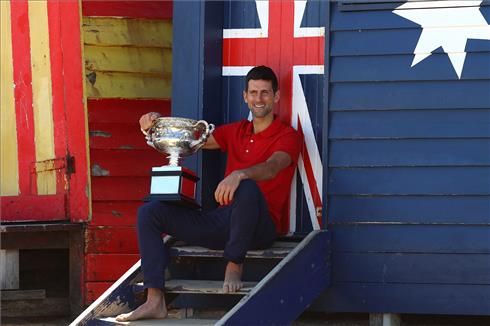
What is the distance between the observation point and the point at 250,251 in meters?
5.98

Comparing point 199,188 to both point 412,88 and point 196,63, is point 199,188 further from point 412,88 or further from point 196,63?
point 412,88

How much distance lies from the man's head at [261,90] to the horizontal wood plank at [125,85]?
167cm

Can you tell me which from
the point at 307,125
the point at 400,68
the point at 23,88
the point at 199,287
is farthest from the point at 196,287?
the point at 23,88

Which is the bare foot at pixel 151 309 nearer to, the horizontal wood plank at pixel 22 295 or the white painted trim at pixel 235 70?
the white painted trim at pixel 235 70

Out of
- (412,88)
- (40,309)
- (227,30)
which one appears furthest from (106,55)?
(412,88)

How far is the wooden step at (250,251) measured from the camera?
590cm

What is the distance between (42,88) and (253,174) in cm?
241

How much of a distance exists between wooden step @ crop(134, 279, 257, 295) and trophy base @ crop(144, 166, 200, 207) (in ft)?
1.37

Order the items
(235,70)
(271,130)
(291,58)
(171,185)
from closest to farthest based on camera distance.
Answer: (171,185) < (271,130) < (291,58) < (235,70)

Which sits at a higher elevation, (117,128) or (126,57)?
(126,57)

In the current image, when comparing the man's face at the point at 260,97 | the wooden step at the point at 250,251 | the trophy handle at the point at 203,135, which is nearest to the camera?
the wooden step at the point at 250,251

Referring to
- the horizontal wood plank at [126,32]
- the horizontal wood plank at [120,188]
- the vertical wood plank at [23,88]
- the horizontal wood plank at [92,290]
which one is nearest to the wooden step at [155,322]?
the horizontal wood plank at [92,290]

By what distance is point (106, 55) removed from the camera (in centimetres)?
766

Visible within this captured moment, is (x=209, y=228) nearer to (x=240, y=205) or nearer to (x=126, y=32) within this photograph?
(x=240, y=205)
